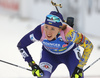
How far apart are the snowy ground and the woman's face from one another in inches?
66.7

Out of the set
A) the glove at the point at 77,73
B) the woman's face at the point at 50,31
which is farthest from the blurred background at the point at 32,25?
the woman's face at the point at 50,31

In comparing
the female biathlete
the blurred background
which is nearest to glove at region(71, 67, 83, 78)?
the female biathlete

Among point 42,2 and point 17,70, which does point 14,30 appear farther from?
point 17,70

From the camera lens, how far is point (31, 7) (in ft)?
40.7

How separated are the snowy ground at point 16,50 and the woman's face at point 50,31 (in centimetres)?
170

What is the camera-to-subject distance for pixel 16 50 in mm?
7297

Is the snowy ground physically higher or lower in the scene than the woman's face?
lower

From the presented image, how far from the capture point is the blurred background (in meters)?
5.72

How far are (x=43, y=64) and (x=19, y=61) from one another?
7.08 feet

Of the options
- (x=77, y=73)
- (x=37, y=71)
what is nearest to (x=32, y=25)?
(x=37, y=71)

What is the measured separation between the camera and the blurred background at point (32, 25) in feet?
18.8

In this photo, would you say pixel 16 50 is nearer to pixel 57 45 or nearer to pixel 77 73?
pixel 57 45

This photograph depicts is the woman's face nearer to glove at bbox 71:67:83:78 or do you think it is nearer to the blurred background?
glove at bbox 71:67:83:78

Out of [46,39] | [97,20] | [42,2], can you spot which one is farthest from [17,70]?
[42,2]
